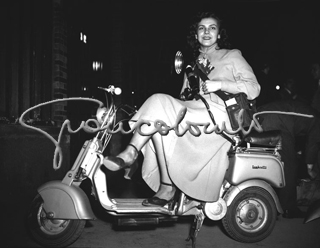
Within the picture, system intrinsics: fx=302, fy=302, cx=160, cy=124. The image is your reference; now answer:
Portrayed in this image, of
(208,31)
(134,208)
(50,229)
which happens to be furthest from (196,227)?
(208,31)

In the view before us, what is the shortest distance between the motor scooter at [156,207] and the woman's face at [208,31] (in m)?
1.15

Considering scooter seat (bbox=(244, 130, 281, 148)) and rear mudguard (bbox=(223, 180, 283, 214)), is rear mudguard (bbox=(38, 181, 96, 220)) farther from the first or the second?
scooter seat (bbox=(244, 130, 281, 148))

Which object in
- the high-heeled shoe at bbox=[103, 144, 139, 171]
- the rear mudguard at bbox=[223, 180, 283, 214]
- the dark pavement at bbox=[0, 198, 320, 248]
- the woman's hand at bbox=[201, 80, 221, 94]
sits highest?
the woman's hand at bbox=[201, 80, 221, 94]

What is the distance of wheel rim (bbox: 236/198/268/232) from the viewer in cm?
314

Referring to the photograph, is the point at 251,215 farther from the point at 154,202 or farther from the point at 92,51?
the point at 92,51

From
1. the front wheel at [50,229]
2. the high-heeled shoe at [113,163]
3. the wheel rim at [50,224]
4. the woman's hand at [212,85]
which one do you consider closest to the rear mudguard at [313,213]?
the woman's hand at [212,85]

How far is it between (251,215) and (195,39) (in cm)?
218

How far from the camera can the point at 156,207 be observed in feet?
9.33

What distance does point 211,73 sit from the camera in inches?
133

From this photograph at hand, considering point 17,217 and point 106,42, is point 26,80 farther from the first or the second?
point 106,42

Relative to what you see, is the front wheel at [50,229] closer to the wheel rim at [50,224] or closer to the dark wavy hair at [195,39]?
the wheel rim at [50,224]

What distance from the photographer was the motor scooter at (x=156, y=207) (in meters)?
2.63

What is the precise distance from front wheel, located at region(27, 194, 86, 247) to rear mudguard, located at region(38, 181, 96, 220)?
116mm

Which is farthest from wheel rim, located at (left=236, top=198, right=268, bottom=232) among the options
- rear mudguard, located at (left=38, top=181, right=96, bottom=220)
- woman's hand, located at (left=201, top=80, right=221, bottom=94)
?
rear mudguard, located at (left=38, top=181, right=96, bottom=220)
